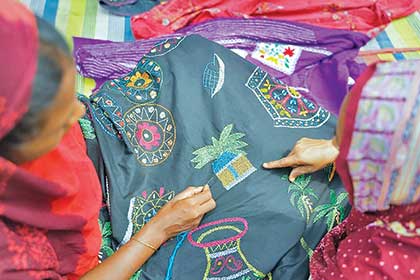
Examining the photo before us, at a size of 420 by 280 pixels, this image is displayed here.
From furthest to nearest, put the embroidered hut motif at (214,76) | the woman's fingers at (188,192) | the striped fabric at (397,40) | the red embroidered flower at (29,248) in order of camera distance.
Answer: the striped fabric at (397,40), the embroidered hut motif at (214,76), the woman's fingers at (188,192), the red embroidered flower at (29,248)

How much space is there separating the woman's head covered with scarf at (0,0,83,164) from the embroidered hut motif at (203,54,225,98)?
0.57 m

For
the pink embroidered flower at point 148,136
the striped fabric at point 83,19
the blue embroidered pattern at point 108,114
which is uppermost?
the striped fabric at point 83,19

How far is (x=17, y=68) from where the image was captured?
70 centimetres

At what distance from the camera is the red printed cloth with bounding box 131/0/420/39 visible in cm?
200

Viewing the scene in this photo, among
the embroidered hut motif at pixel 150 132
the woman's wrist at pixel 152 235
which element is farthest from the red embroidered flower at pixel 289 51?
the woman's wrist at pixel 152 235

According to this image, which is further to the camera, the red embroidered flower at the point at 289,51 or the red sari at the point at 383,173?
the red embroidered flower at the point at 289,51

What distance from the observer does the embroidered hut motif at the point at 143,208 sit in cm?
122

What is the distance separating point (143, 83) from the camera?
1.37 meters

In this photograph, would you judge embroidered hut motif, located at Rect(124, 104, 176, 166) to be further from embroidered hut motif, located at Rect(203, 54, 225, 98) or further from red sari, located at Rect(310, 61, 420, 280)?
red sari, located at Rect(310, 61, 420, 280)

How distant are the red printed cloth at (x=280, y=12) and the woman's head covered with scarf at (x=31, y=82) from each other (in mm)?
1234

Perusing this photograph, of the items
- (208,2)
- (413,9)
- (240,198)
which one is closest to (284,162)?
(240,198)

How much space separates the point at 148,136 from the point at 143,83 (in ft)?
0.49

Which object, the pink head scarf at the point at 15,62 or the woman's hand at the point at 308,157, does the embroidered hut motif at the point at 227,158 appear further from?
the pink head scarf at the point at 15,62

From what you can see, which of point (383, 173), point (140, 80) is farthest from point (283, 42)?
point (383, 173)
